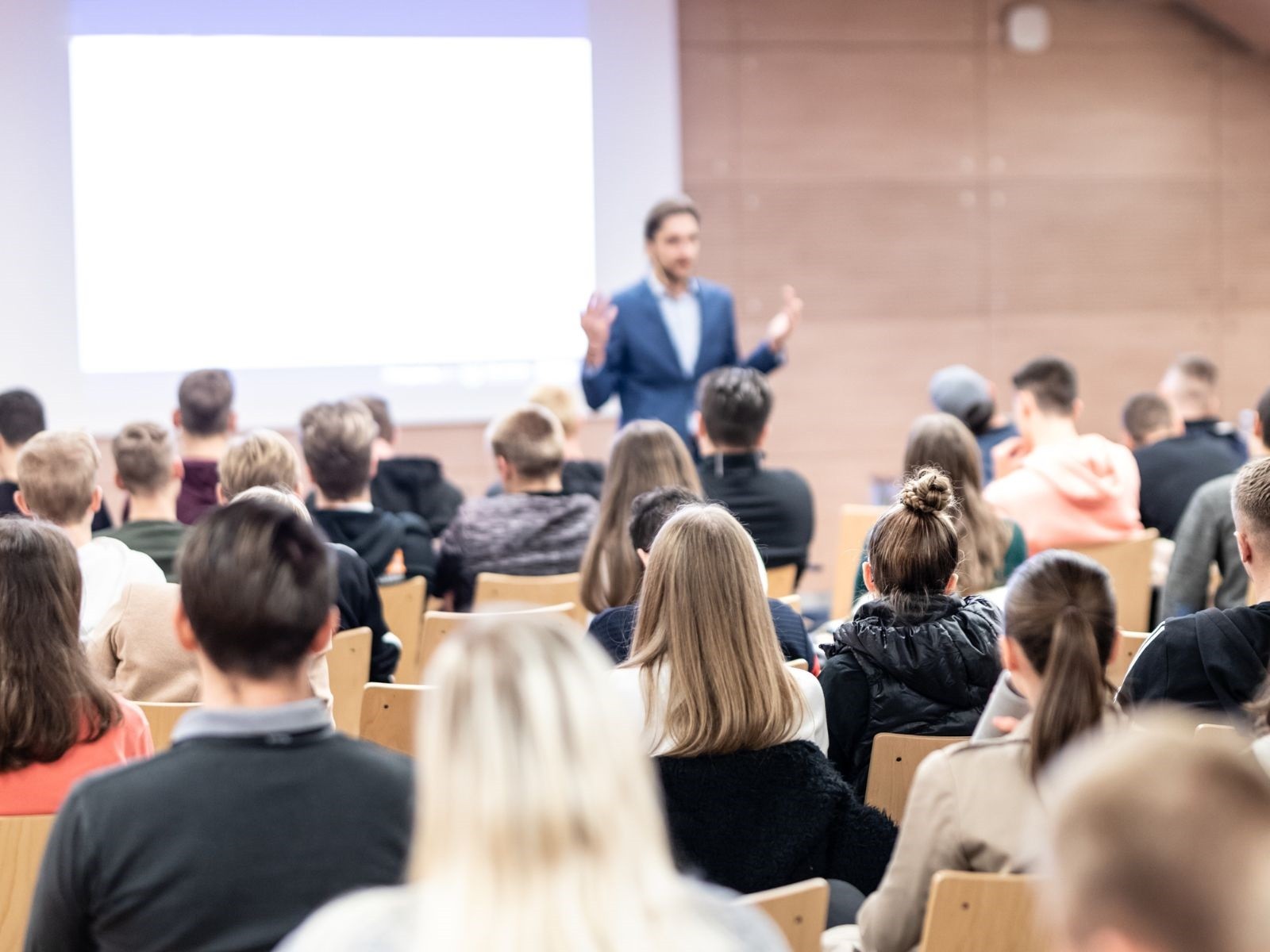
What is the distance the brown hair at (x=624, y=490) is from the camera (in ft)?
11.6

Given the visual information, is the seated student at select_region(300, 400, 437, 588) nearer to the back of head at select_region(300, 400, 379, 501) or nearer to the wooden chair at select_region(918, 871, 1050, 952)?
the back of head at select_region(300, 400, 379, 501)

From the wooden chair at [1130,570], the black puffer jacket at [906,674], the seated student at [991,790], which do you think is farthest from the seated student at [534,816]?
the wooden chair at [1130,570]

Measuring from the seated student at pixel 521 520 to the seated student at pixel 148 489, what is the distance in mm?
901

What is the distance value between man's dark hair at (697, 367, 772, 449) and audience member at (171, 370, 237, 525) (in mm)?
1566

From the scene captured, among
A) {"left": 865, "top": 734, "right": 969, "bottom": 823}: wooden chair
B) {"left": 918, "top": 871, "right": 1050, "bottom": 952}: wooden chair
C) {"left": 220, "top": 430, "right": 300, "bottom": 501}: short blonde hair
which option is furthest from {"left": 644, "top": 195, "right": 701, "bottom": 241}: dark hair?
{"left": 918, "top": 871, "right": 1050, "bottom": 952}: wooden chair

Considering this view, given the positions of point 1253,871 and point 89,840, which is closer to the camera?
point 1253,871

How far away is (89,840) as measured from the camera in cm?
148

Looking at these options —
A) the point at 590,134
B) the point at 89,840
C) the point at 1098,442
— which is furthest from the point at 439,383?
the point at 89,840

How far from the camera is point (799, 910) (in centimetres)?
168

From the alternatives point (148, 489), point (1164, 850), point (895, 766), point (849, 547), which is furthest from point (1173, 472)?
point (1164, 850)

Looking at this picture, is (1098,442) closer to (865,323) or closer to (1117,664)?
(1117,664)

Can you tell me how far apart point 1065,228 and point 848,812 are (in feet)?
19.9

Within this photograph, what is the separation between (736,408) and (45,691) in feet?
8.61

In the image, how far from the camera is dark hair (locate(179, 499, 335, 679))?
1.57 metres
